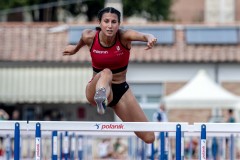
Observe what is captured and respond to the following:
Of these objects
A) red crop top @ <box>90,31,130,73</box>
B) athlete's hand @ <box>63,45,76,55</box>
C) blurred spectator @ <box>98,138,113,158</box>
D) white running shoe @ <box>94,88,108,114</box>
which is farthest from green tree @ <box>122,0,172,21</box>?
white running shoe @ <box>94,88,108,114</box>

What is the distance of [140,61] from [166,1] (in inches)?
783

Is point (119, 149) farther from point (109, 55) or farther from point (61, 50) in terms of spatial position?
point (109, 55)

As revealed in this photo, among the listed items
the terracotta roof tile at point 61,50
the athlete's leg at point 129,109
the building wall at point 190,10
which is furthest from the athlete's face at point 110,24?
the building wall at point 190,10

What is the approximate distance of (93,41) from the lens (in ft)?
38.9

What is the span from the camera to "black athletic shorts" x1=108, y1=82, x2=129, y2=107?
39.7 feet

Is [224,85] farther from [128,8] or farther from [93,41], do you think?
[93,41]

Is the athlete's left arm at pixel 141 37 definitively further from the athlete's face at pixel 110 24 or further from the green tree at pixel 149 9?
the green tree at pixel 149 9

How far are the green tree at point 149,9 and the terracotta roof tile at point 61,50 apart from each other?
15.7 m

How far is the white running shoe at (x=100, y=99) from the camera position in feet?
36.7

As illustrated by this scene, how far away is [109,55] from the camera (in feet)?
38.5

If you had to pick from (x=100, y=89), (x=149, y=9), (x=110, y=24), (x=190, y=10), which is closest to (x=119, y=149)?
(x=110, y=24)

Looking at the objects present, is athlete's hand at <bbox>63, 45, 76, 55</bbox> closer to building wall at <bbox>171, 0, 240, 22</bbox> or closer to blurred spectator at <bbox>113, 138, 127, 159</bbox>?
blurred spectator at <bbox>113, 138, 127, 159</bbox>

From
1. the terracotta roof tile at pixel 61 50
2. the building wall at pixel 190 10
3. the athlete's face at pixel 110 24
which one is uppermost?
the building wall at pixel 190 10

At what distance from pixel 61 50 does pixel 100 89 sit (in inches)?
942
